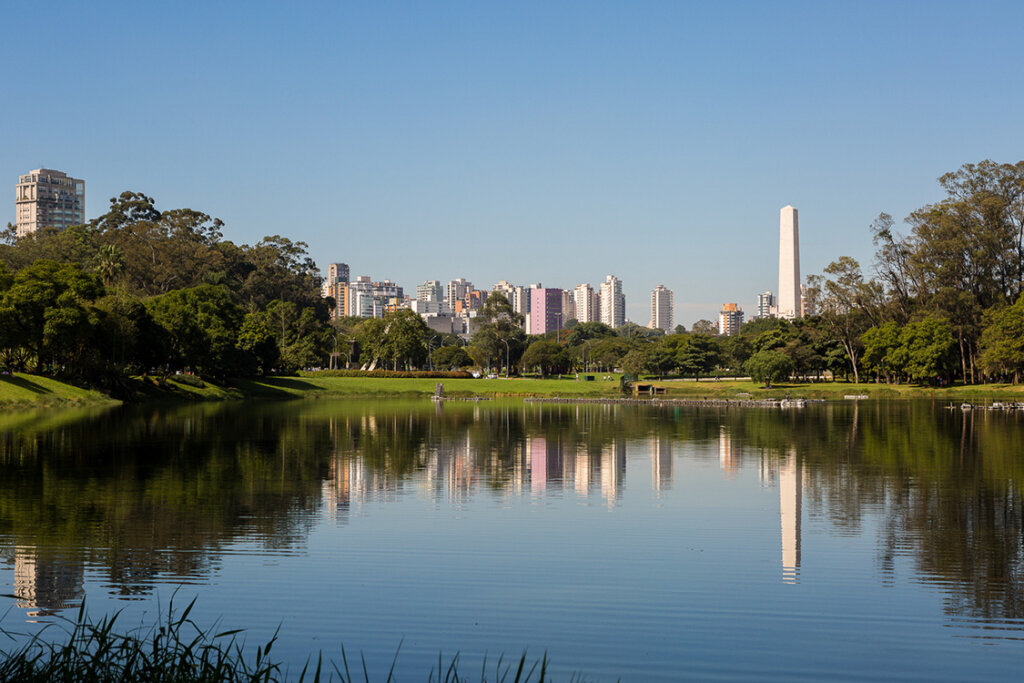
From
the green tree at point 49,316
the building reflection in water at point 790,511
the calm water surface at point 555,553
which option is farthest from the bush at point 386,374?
the building reflection in water at point 790,511

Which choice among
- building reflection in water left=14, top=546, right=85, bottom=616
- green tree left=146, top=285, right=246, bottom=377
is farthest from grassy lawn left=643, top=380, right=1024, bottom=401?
building reflection in water left=14, top=546, right=85, bottom=616

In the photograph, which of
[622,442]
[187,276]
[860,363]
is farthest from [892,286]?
[187,276]

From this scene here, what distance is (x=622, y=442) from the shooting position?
3684 centimetres

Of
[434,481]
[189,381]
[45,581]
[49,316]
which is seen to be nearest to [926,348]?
[189,381]

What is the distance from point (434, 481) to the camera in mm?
24109

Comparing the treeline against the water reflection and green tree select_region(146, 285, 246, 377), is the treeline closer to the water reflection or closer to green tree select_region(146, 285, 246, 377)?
green tree select_region(146, 285, 246, 377)

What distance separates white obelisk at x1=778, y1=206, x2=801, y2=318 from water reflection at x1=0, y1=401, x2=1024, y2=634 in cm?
11798

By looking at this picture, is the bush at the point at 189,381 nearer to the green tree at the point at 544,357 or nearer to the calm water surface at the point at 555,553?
the calm water surface at the point at 555,553

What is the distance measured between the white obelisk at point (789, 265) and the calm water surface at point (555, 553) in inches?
5335

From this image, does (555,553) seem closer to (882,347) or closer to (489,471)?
(489,471)

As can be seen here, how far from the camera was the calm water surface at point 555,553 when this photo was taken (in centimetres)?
1034

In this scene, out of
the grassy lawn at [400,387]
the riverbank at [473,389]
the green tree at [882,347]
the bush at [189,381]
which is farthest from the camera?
the green tree at [882,347]

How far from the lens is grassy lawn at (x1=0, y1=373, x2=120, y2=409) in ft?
182

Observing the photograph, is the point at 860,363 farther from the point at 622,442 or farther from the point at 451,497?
the point at 451,497
